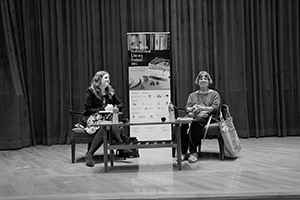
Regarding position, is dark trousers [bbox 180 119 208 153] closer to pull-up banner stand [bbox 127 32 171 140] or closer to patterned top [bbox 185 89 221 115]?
patterned top [bbox 185 89 221 115]

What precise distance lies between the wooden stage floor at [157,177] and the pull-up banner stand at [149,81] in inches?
43.8

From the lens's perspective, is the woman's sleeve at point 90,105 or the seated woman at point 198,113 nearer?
the seated woman at point 198,113

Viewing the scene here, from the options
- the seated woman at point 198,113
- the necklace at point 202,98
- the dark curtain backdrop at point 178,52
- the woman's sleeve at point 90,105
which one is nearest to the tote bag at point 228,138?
the seated woman at point 198,113

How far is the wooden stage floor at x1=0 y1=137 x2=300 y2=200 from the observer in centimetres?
285

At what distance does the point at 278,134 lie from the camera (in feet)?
21.8

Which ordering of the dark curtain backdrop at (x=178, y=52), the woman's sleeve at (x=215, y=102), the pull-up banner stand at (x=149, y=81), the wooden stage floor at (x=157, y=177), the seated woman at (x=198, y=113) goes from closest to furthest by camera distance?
the wooden stage floor at (x=157, y=177), the seated woman at (x=198, y=113), the woman's sleeve at (x=215, y=102), the pull-up banner stand at (x=149, y=81), the dark curtain backdrop at (x=178, y=52)

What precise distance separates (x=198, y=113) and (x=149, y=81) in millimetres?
1904

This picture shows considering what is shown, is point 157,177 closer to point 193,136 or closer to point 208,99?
point 193,136

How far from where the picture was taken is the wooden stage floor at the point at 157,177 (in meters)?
2.85

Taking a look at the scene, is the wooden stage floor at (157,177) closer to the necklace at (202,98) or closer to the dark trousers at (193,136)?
the dark trousers at (193,136)

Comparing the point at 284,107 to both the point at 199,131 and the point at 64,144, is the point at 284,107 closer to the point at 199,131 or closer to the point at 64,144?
the point at 199,131

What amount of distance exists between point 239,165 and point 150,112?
8.36ft

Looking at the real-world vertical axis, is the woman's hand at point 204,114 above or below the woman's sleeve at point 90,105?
below

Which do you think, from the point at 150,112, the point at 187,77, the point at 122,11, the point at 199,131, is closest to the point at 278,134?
the point at 187,77
